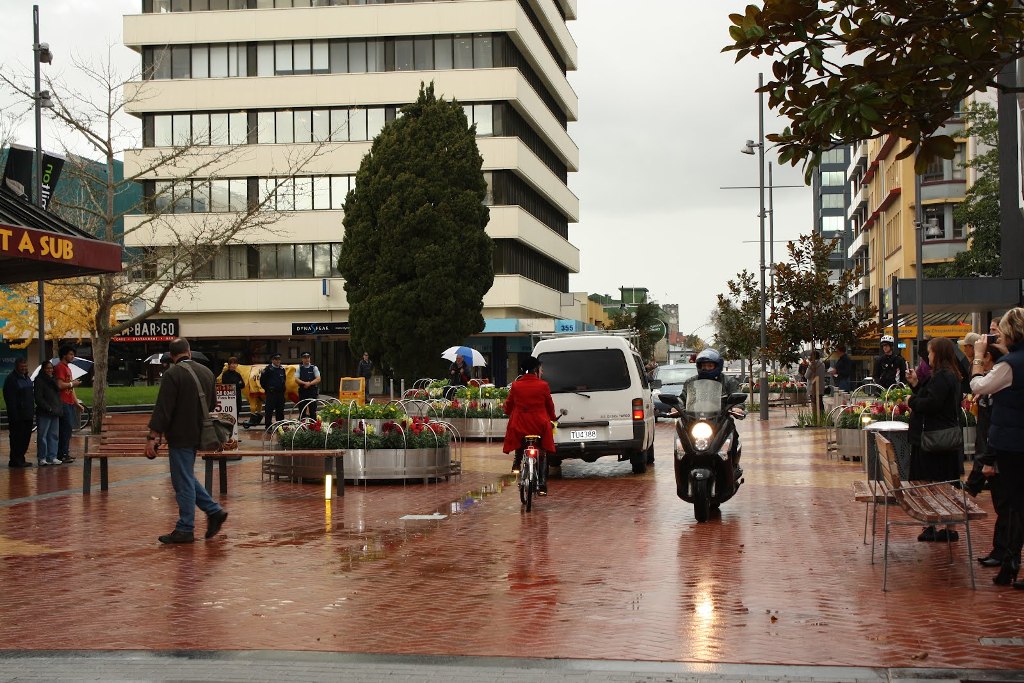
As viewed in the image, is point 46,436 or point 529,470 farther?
point 46,436

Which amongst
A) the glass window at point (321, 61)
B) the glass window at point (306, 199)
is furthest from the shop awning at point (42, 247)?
the glass window at point (321, 61)

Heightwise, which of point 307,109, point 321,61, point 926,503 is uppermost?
point 321,61

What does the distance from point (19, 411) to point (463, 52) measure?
137ft

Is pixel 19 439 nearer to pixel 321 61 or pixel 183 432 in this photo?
pixel 183 432

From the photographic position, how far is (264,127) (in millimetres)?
61344

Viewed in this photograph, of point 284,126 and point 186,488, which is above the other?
point 284,126

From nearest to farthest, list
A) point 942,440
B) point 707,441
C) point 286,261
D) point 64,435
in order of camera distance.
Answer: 1. point 942,440
2. point 707,441
3. point 64,435
4. point 286,261

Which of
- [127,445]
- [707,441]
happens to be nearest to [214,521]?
[127,445]

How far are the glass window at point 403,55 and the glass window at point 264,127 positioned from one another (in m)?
6.27

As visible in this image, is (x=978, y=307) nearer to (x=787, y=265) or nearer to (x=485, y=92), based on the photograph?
(x=787, y=265)

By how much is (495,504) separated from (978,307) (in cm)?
3078

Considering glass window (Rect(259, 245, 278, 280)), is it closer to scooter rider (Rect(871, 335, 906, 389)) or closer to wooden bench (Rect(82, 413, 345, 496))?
scooter rider (Rect(871, 335, 906, 389))

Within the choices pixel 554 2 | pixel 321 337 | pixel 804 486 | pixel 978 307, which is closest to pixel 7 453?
pixel 804 486

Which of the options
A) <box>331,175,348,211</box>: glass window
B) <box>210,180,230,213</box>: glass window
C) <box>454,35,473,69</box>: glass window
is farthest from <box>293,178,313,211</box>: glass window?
<box>454,35,473,69</box>: glass window
